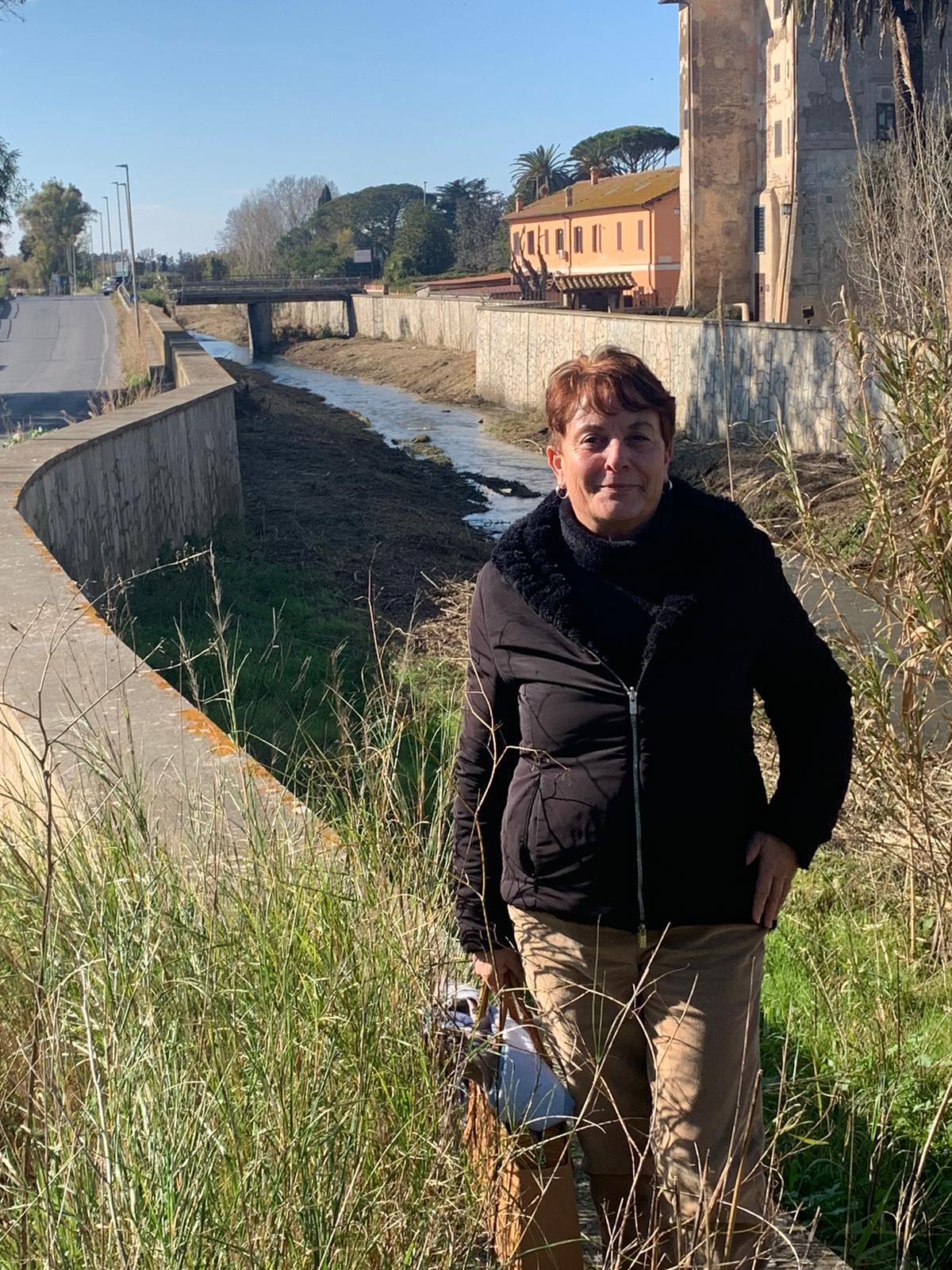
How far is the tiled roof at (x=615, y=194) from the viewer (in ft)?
181

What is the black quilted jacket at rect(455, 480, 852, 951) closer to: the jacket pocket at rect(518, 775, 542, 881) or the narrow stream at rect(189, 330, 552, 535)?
the jacket pocket at rect(518, 775, 542, 881)

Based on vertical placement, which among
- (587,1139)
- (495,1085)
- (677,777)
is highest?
(677,777)

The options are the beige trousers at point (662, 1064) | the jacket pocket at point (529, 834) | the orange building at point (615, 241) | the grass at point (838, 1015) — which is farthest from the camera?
the orange building at point (615, 241)

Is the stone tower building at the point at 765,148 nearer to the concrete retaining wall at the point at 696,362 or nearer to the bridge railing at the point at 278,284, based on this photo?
the concrete retaining wall at the point at 696,362

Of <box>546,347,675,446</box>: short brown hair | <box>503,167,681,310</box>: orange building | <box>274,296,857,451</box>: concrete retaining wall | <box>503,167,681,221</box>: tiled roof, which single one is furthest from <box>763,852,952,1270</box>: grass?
<box>503,167,681,221</box>: tiled roof

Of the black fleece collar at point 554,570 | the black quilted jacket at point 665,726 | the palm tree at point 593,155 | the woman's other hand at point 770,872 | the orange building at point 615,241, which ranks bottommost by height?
the woman's other hand at point 770,872

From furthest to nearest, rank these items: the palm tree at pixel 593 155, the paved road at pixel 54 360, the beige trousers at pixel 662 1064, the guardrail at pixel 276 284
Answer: the palm tree at pixel 593 155
the guardrail at pixel 276 284
the paved road at pixel 54 360
the beige trousers at pixel 662 1064

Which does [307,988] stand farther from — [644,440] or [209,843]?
[644,440]

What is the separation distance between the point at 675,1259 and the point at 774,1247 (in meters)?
0.37

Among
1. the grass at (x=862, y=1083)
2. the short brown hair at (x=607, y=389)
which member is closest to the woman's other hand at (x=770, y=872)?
the grass at (x=862, y=1083)

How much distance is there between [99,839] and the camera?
301 cm

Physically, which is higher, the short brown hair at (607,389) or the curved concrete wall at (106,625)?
the short brown hair at (607,389)

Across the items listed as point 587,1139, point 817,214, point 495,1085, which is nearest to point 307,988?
point 495,1085

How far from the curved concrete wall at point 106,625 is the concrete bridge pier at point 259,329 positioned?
218 ft
